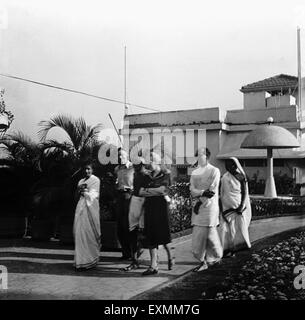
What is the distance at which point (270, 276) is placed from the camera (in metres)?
4.81

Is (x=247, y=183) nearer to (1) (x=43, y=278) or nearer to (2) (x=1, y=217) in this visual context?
(1) (x=43, y=278)

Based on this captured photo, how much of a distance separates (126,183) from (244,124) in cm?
179

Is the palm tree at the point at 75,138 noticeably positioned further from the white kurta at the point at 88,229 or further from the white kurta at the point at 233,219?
the white kurta at the point at 233,219

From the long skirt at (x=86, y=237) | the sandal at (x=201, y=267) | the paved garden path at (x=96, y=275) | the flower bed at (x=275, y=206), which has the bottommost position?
the paved garden path at (x=96, y=275)

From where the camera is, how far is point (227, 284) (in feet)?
15.6

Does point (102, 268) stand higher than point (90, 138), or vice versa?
point (90, 138)

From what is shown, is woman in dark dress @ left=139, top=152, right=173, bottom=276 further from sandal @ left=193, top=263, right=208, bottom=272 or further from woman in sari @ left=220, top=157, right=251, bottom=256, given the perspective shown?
woman in sari @ left=220, top=157, right=251, bottom=256

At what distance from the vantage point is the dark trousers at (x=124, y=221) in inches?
234

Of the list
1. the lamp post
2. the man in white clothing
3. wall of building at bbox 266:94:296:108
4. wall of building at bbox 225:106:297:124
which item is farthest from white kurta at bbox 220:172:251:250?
the lamp post

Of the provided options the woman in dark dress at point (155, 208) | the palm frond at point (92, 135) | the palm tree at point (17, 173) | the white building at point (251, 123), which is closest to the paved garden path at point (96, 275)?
the woman in dark dress at point (155, 208)

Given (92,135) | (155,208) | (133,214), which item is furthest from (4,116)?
(155,208)

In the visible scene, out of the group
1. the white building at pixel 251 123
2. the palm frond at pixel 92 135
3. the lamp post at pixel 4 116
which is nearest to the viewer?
the white building at pixel 251 123
